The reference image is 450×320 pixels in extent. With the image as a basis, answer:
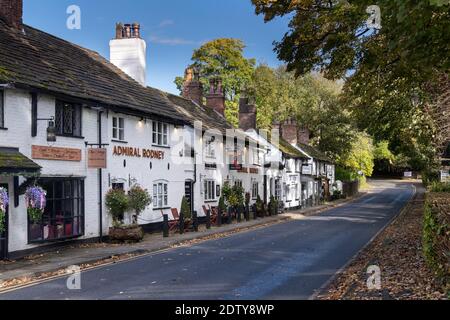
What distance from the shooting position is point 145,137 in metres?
25.4

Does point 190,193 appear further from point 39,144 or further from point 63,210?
point 39,144

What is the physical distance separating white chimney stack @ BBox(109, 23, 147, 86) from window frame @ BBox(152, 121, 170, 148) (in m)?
4.00

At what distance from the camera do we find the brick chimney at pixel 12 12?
2092 centimetres

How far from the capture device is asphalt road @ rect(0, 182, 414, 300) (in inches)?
441

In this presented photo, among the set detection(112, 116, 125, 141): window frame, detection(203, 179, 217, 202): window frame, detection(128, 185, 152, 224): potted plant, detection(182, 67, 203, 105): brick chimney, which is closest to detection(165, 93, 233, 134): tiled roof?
detection(182, 67, 203, 105): brick chimney

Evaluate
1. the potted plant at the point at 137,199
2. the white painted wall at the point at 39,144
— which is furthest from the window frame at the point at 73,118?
the potted plant at the point at 137,199

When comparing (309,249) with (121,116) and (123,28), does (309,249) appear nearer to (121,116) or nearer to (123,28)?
(121,116)

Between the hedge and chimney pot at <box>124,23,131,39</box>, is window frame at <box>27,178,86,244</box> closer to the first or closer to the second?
the hedge

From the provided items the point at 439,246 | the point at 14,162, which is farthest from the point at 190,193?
the point at 439,246

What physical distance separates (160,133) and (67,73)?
6.79m

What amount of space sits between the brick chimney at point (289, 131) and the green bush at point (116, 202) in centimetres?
3807

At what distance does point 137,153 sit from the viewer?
24531 mm
